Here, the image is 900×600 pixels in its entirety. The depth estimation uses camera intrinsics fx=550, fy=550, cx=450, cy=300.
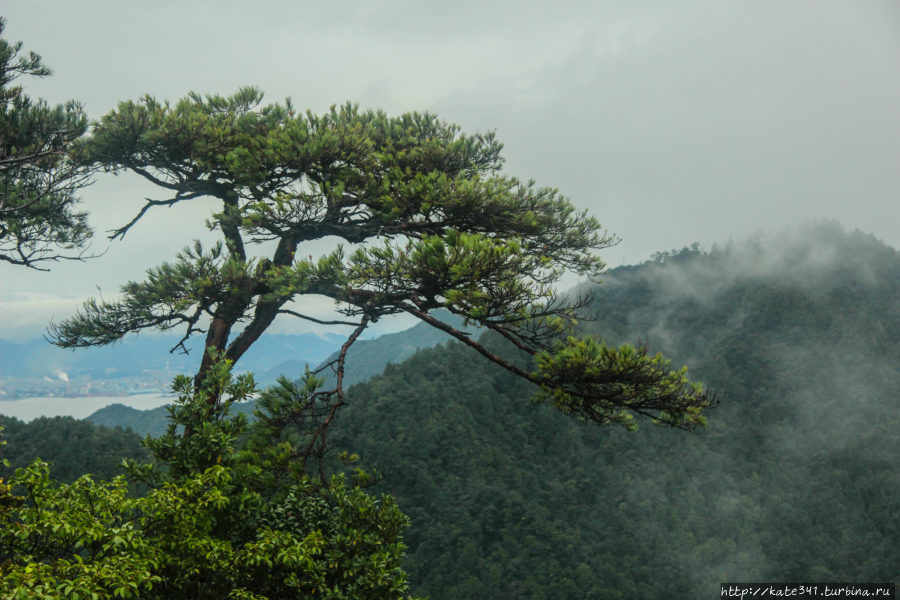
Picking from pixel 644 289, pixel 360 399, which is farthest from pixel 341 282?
pixel 644 289

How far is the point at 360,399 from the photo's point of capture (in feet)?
150

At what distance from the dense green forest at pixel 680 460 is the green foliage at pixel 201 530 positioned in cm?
3239

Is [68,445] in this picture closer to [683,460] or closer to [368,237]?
[368,237]

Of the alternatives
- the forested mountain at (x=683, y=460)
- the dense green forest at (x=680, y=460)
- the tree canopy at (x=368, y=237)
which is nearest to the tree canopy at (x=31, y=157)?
the tree canopy at (x=368, y=237)

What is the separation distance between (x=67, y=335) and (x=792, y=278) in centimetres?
8494

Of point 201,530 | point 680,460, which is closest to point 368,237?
point 201,530

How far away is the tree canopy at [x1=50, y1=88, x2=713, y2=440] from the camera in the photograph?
5.11m

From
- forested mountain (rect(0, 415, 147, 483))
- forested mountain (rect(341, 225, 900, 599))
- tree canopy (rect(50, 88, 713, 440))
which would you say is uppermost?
tree canopy (rect(50, 88, 713, 440))

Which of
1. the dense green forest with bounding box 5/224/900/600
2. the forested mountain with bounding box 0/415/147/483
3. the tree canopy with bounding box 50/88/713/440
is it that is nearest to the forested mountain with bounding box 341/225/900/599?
the dense green forest with bounding box 5/224/900/600

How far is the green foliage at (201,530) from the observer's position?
3455mm

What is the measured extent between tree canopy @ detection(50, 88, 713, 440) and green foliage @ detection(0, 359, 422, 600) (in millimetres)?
1211

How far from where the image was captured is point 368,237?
7.10 meters

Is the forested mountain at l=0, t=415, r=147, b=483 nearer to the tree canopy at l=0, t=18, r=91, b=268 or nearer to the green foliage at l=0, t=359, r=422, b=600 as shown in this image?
the tree canopy at l=0, t=18, r=91, b=268

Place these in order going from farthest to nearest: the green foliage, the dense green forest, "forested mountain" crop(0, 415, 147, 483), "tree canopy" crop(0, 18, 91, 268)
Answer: the dense green forest < "forested mountain" crop(0, 415, 147, 483) < "tree canopy" crop(0, 18, 91, 268) < the green foliage
